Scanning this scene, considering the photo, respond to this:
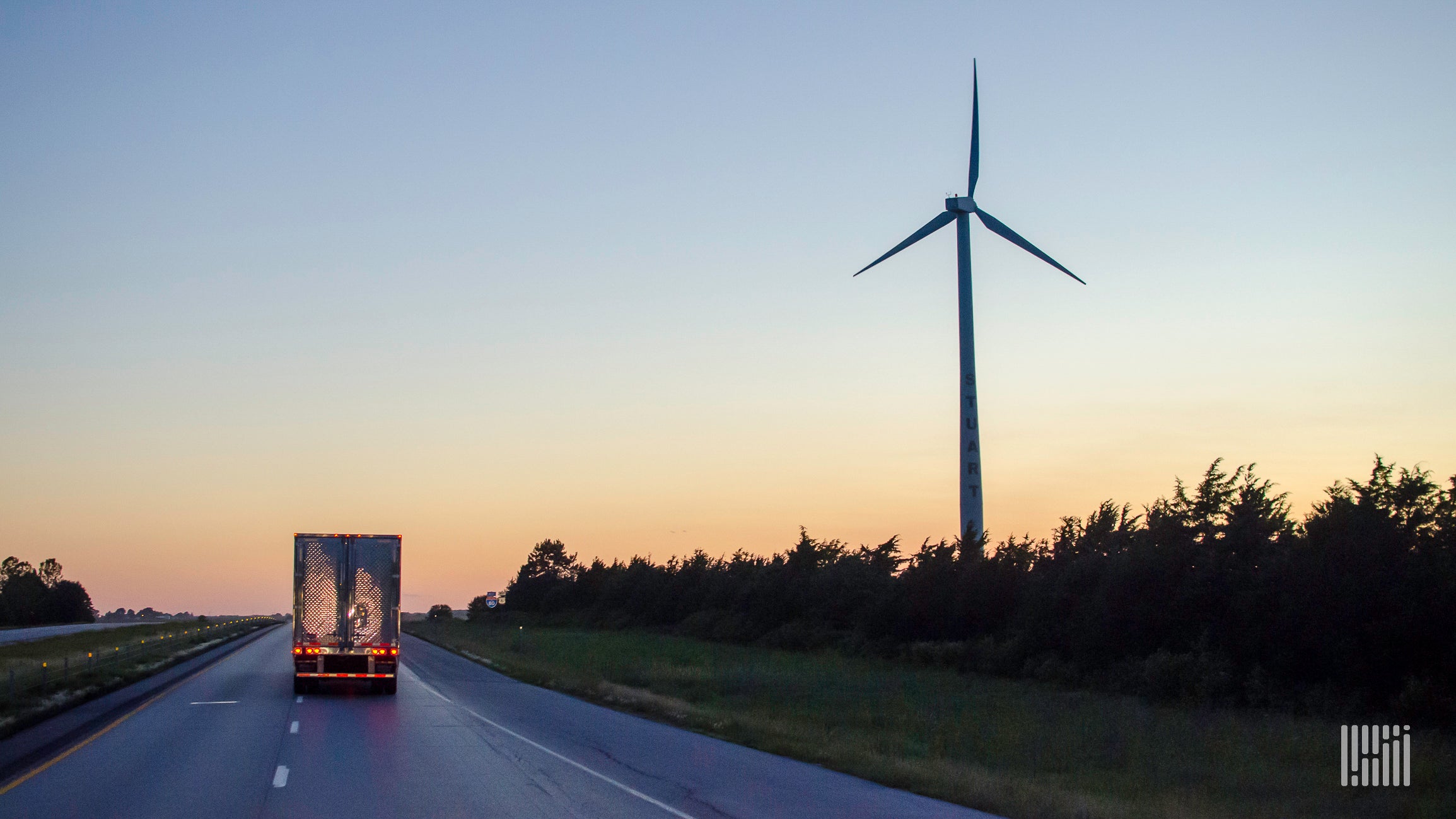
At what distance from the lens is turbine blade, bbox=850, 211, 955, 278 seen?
1913 inches

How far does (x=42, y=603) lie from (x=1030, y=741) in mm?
171985

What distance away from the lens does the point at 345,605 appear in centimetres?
2817

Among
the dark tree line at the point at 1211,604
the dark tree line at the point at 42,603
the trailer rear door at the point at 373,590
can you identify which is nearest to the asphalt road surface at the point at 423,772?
the trailer rear door at the point at 373,590

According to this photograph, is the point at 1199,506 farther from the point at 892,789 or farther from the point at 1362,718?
the point at 892,789

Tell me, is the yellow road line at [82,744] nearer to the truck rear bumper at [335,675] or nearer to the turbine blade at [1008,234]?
the truck rear bumper at [335,675]

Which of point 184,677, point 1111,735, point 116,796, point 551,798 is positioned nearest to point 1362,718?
point 1111,735

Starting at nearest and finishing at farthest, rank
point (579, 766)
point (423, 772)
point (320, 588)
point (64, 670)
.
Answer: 1. point (423, 772)
2. point (579, 766)
3. point (320, 588)
4. point (64, 670)

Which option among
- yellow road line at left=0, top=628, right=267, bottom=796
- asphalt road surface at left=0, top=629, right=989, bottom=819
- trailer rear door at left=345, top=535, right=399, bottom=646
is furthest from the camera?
trailer rear door at left=345, top=535, right=399, bottom=646

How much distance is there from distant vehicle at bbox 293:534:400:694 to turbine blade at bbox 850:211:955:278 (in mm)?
27076

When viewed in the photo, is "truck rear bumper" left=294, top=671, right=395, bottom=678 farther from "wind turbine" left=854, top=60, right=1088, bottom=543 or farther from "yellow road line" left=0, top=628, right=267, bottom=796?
"wind turbine" left=854, top=60, right=1088, bottom=543

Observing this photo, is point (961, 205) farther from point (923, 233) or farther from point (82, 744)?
point (82, 744)

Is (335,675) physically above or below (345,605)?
below

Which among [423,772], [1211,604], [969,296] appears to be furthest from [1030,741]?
[969,296]

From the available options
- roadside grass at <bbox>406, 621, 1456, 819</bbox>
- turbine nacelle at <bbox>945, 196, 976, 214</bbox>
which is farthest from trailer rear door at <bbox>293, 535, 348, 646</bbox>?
turbine nacelle at <bbox>945, 196, 976, 214</bbox>
